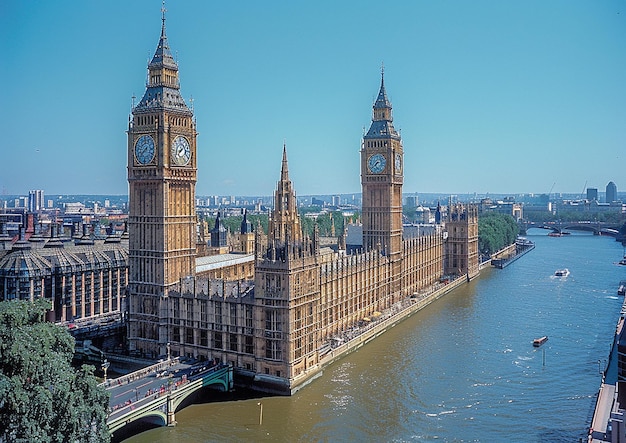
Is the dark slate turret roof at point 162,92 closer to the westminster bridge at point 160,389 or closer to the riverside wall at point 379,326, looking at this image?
the westminster bridge at point 160,389

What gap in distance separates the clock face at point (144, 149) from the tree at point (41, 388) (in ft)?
92.7

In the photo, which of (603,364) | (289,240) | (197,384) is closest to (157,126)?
(289,240)

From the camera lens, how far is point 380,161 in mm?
88062

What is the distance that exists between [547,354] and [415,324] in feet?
60.7

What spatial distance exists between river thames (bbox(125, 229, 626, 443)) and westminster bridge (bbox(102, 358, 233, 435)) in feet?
4.75

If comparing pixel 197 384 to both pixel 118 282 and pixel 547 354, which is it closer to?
pixel 118 282

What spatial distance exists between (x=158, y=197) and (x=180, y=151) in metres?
5.06

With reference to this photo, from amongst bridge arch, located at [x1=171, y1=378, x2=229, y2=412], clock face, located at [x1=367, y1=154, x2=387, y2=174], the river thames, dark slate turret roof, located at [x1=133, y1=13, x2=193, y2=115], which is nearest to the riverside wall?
the river thames

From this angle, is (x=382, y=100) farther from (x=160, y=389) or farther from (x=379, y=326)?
(x=160, y=389)

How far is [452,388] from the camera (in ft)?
177

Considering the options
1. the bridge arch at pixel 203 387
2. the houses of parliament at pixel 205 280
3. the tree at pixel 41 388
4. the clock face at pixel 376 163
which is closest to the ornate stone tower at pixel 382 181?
the clock face at pixel 376 163

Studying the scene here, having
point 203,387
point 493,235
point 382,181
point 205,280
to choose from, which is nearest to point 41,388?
point 203,387

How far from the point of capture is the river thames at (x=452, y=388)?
45.0 m

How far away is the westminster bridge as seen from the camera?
141 feet
